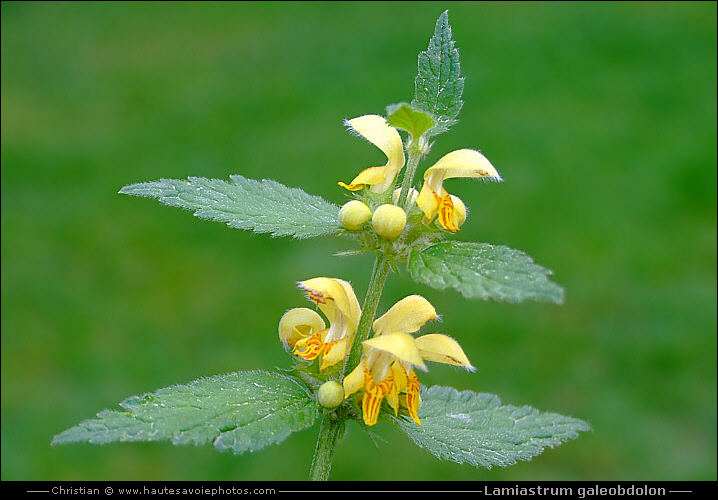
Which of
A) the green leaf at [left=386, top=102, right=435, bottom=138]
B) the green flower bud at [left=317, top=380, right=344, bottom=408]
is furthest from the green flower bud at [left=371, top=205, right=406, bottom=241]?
the green flower bud at [left=317, top=380, right=344, bottom=408]

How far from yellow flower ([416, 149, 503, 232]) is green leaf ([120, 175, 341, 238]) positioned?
0.13 meters

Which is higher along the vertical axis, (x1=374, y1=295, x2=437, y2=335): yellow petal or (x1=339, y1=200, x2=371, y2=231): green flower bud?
→ (x1=339, y1=200, x2=371, y2=231): green flower bud

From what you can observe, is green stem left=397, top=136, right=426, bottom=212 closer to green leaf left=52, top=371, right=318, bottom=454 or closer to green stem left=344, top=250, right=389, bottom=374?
green stem left=344, top=250, right=389, bottom=374

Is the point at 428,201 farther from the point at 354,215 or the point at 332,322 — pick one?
the point at 332,322

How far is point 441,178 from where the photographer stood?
43.6 inches

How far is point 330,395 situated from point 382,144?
0.35 meters

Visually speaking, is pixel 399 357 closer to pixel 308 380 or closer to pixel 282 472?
pixel 308 380

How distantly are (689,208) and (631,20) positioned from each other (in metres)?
3.25

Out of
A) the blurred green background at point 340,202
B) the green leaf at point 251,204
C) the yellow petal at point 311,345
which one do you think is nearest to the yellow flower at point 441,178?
the green leaf at point 251,204

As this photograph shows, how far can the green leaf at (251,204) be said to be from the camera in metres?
1.06

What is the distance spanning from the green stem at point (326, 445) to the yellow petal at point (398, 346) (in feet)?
0.42

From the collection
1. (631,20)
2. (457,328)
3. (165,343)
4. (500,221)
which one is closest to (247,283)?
(165,343)

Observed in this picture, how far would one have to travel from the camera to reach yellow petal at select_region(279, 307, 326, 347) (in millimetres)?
1228

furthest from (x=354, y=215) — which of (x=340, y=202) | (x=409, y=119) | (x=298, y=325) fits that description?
(x=340, y=202)
